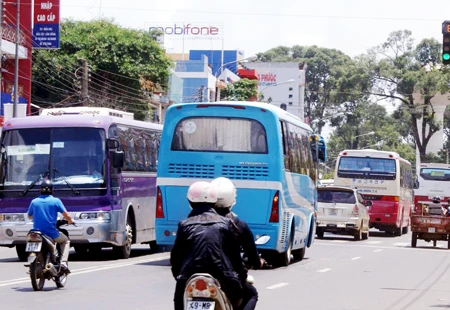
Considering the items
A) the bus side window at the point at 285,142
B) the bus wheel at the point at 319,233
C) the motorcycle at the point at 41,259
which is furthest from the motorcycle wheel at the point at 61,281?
the bus wheel at the point at 319,233

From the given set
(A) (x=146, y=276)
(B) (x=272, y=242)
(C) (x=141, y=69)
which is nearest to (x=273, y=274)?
(B) (x=272, y=242)

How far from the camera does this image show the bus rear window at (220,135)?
19.0 m

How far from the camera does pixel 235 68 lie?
10869cm

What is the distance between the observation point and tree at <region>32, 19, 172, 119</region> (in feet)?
188

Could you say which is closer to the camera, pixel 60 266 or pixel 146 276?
pixel 60 266

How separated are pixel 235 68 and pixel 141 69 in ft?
169

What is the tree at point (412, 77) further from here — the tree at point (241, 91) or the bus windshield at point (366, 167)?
the bus windshield at point (366, 167)

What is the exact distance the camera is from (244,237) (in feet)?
24.7

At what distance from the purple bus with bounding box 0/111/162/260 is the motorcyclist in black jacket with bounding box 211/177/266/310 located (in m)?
12.4

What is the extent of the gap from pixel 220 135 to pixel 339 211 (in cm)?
1579

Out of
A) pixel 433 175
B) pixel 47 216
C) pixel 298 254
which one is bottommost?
pixel 298 254

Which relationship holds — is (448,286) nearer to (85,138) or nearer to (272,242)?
(272,242)

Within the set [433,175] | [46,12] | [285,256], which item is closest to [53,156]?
[285,256]

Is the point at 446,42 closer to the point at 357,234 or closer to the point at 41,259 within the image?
the point at 41,259
